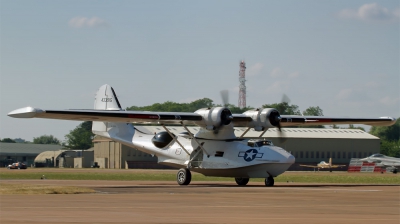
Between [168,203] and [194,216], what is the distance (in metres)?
4.78

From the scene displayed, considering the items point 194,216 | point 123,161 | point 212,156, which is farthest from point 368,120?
point 123,161

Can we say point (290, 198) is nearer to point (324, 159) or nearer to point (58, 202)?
point (58, 202)

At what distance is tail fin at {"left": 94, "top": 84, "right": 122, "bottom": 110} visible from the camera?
43.9m

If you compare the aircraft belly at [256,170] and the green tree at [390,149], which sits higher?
the green tree at [390,149]

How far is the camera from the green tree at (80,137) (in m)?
173

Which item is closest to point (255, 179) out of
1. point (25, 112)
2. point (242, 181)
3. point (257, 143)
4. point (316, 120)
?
point (316, 120)

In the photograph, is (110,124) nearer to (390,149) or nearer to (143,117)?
(143,117)

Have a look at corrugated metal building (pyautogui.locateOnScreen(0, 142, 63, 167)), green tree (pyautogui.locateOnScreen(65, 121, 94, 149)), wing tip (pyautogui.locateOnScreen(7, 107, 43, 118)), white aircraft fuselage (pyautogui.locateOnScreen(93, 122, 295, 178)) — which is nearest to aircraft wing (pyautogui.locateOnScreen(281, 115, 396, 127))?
white aircraft fuselage (pyautogui.locateOnScreen(93, 122, 295, 178))

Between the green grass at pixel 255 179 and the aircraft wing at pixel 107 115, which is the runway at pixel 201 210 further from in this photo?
the green grass at pixel 255 179

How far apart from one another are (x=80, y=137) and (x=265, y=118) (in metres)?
144

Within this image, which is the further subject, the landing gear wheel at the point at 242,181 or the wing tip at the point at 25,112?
the landing gear wheel at the point at 242,181

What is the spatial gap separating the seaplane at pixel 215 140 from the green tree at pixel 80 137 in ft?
437

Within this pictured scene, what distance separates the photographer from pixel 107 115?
115ft

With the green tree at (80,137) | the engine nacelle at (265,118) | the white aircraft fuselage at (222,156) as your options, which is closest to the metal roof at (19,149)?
the green tree at (80,137)
